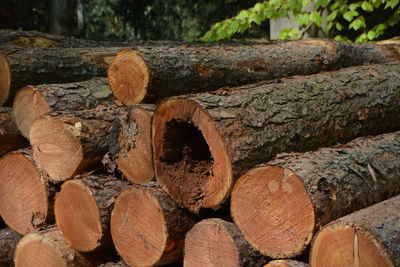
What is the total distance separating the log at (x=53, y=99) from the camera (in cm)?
284

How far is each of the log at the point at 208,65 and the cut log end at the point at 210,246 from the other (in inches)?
32.5

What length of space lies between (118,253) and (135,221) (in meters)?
0.22

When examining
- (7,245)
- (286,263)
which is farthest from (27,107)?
(286,263)

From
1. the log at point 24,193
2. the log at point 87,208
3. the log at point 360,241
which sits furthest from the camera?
the log at point 24,193

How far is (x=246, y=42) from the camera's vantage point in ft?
14.9

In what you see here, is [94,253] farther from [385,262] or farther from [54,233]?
[385,262]

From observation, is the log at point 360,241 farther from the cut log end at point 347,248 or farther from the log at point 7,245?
the log at point 7,245

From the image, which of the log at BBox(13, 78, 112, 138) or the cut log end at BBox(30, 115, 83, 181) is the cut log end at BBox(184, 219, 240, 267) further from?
the log at BBox(13, 78, 112, 138)

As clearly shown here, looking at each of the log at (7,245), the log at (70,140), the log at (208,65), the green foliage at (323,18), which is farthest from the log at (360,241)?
the green foliage at (323,18)

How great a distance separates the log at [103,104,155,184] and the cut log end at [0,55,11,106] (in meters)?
0.87

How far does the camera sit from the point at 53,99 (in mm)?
2840

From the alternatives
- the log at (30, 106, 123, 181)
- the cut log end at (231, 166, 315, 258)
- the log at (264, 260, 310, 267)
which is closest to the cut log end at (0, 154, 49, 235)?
the log at (30, 106, 123, 181)

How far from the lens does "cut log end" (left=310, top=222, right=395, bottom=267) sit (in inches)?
66.4

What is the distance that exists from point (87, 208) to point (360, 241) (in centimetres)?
121
